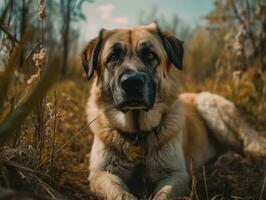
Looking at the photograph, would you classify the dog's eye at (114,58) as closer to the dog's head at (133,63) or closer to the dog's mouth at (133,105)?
the dog's head at (133,63)

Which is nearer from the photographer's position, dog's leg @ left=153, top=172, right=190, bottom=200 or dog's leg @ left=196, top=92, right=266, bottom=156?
dog's leg @ left=153, top=172, right=190, bottom=200

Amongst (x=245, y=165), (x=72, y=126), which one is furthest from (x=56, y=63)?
(x=72, y=126)

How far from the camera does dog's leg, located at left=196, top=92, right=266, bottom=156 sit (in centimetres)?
547

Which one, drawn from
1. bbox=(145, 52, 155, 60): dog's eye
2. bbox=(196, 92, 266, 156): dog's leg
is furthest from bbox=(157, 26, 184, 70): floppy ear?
bbox=(196, 92, 266, 156): dog's leg

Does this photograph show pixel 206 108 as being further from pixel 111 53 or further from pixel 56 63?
pixel 56 63

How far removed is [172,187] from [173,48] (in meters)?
1.37

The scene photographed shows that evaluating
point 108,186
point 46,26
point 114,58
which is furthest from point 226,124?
point 46,26

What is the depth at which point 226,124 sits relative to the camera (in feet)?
18.2

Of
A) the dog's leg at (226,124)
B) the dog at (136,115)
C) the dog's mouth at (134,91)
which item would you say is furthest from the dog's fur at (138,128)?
the dog's leg at (226,124)

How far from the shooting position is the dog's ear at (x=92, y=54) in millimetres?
4312

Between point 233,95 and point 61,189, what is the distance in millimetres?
4128

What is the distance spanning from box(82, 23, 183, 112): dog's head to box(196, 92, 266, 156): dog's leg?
122cm

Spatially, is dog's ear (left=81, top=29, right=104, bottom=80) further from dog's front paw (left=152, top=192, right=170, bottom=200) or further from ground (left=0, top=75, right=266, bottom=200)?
dog's front paw (left=152, top=192, right=170, bottom=200)

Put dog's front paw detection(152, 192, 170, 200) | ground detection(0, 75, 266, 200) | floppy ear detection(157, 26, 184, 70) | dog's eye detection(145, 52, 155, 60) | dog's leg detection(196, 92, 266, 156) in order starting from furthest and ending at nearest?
dog's leg detection(196, 92, 266, 156), floppy ear detection(157, 26, 184, 70), dog's eye detection(145, 52, 155, 60), dog's front paw detection(152, 192, 170, 200), ground detection(0, 75, 266, 200)
